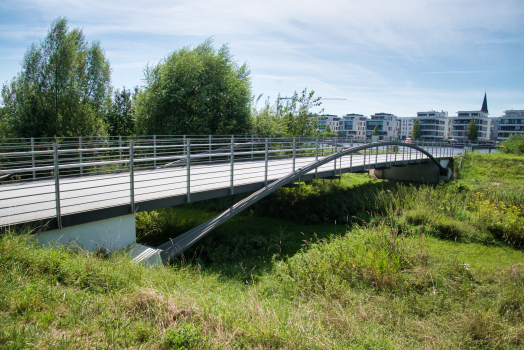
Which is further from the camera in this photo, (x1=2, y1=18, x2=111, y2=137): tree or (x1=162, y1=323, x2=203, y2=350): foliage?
(x1=2, y1=18, x2=111, y2=137): tree

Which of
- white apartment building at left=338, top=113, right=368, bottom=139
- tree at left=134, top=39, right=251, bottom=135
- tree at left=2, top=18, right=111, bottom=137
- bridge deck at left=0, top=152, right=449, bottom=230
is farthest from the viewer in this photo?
white apartment building at left=338, top=113, right=368, bottom=139

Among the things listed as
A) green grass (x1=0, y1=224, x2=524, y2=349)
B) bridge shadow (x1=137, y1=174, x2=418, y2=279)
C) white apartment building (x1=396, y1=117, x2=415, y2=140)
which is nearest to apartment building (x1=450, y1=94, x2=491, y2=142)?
white apartment building (x1=396, y1=117, x2=415, y2=140)

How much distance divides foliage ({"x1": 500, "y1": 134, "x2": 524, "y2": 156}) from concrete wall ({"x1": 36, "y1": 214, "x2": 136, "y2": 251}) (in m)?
33.8

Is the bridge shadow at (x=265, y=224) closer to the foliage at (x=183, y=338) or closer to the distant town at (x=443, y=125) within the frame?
the foliage at (x=183, y=338)

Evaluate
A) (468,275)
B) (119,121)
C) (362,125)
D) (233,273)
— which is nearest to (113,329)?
(233,273)

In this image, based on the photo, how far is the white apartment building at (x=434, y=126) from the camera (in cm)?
11019

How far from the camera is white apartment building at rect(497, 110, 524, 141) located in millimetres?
99750

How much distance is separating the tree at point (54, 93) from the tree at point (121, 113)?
10.4 feet

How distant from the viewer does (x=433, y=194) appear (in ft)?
52.7

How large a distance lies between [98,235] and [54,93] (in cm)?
2172

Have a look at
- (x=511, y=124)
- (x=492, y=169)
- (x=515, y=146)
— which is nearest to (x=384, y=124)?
(x=511, y=124)

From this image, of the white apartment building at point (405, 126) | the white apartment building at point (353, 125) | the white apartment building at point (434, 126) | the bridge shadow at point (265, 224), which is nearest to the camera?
the bridge shadow at point (265, 224)

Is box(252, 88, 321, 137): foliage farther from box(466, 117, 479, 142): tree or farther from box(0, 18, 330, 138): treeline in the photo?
box(466, 117, 479, 142): tree

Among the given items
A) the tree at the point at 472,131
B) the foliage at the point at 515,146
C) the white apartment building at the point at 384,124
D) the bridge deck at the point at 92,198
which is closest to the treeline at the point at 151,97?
the bridge deck at the point at 92,198
